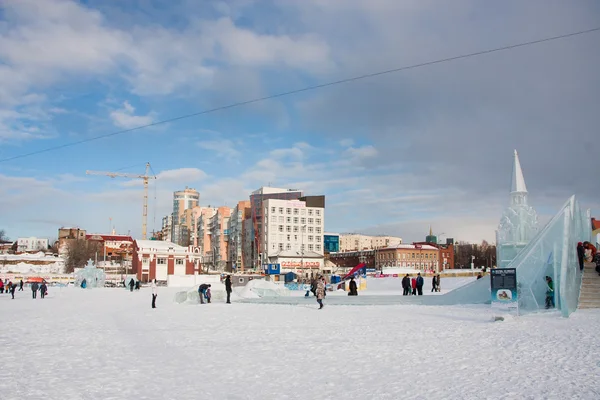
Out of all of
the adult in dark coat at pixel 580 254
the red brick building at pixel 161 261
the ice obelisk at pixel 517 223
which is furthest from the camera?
the red brick building at pixel 161 261

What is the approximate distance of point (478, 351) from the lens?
42.2ft

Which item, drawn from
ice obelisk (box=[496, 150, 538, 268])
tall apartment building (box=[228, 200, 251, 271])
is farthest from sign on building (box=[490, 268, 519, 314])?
tall apartment building (box=[228, 200, 251, 271])

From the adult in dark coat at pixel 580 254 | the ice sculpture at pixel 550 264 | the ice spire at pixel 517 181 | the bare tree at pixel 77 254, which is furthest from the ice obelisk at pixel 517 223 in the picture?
the bare tree at pixel 77 254

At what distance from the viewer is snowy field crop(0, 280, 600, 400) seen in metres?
9.07

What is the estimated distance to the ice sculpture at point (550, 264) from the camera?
72.0 feet

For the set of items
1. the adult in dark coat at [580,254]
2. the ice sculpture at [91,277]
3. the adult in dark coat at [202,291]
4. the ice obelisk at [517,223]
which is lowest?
the ice sculpture at [91,277]

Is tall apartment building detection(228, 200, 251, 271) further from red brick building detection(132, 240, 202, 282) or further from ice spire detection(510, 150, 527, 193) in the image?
ice spire detection(510, 150, 527, 193)

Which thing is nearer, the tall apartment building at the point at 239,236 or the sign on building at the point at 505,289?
the sign on building at the point at 505,289

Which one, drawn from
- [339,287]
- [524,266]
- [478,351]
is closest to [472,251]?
[339,287]

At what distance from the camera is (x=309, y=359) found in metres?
12.2

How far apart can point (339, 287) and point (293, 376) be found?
49.5m

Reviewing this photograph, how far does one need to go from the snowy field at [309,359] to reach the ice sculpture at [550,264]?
1987mm

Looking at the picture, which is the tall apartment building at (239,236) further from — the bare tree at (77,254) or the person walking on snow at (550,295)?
the person walking on snow at (550,295)

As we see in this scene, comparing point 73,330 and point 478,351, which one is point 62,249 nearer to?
point 73,330
